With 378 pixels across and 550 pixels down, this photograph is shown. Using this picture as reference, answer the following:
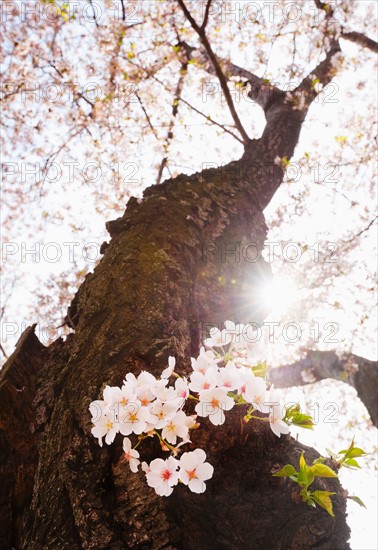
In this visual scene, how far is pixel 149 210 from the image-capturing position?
10.1 feet

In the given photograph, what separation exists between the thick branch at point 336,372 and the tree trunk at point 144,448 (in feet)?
9.92

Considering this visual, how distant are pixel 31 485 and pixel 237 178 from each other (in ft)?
10.0

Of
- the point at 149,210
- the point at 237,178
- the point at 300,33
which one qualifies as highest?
the point at 300,33

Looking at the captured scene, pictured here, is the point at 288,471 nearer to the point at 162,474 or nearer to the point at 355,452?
the point at 355,452

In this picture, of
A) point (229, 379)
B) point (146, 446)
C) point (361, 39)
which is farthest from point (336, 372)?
point (361, 39)

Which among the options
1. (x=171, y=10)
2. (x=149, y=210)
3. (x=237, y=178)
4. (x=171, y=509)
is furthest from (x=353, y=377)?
(x=171, y=10)

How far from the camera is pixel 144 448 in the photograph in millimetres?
1547

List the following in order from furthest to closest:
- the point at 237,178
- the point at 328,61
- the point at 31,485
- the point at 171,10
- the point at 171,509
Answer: the point at 171,10
the point at 328,61
the point at 237,178
the point at 31,485
the point at 171,509

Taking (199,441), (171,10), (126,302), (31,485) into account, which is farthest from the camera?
(171,10)

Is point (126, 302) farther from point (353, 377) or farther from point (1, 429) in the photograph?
point (353, 377)

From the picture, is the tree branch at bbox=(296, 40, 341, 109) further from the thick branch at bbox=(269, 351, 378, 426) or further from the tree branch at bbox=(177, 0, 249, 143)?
the thick branch at bbox=(269, 351, 378, 426)

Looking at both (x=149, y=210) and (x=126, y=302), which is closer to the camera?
(x=126, y=302)

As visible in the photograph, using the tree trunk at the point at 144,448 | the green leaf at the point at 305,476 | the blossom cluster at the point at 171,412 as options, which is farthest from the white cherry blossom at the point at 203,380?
the green leaf at the point at 305,476

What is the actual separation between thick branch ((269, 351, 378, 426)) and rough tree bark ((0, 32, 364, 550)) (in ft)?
9.80
